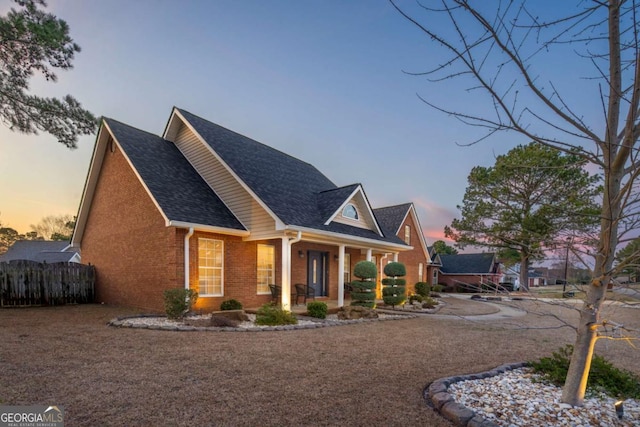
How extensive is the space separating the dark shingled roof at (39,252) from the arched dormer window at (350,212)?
33481 millimetres

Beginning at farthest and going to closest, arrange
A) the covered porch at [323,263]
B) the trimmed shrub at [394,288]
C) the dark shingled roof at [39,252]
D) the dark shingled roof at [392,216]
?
the dark shingled roof at [39,252], the dark shingled roof at [392,216], the trimmed shrub at [394,288], the covered porch at [323,263]

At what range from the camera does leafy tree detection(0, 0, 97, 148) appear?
277 inches

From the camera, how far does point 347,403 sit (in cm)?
368

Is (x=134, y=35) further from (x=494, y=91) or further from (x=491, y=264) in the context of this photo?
(x=491, y=264)

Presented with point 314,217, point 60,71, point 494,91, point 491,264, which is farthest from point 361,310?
point 491,264

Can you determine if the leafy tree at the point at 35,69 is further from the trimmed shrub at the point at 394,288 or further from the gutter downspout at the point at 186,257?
the trimmed shrub at the point at 394,288

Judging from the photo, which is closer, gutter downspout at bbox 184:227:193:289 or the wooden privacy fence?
gutter downspout at bbox 184:227:193:289

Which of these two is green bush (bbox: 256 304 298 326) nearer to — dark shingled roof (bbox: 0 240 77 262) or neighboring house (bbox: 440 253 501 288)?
neighboring house (bbox: 440 253 501 288)

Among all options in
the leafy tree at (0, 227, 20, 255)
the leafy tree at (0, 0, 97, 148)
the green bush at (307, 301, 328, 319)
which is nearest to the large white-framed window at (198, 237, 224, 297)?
the green bush at (307, 301, 328, 319)

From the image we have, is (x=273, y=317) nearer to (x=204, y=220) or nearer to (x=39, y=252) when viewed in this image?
(x=204, y=220)

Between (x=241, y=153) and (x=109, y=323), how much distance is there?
7.99 metres

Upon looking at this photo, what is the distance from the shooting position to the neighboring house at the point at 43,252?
114 feet

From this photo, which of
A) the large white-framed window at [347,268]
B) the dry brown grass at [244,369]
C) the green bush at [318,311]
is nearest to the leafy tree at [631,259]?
the dry brown grass at [244,369]

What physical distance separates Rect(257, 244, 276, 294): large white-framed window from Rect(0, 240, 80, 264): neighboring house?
30.9 metres
